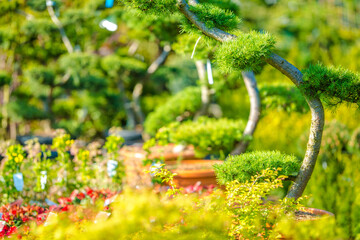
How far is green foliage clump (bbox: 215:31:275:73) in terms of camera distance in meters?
1.46

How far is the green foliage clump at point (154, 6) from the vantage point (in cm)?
155

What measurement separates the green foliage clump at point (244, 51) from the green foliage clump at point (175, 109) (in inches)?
77.8

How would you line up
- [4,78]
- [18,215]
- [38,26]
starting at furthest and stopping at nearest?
[38,26] < [4,78] < [18,215]

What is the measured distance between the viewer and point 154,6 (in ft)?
5.15

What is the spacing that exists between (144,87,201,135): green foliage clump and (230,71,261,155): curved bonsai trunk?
0.96m

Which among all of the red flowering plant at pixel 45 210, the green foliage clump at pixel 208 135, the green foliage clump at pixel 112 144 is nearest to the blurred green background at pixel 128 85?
the green foliage clump at pixel 208 135

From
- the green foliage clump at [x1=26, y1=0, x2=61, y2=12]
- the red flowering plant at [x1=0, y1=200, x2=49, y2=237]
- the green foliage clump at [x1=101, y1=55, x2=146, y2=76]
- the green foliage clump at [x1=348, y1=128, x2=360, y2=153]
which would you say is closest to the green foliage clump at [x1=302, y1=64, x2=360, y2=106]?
the red flowering plant at [x1=0, y1=200, x2=49, y2=237]

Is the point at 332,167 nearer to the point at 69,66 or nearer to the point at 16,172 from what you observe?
the point at 16,172

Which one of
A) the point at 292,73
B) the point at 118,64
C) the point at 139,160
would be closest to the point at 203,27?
the point at 292,73

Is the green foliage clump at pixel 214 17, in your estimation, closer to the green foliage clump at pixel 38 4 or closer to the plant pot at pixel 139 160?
the plant pot at pixel 139 160

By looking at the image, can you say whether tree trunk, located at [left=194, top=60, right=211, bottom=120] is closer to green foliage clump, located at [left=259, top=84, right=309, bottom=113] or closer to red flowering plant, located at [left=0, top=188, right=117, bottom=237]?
green foliage clump, located at [left=259, top=84, right=309, bottom=113]

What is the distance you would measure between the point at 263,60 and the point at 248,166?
49cm

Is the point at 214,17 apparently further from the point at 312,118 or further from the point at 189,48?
the point at 189,48

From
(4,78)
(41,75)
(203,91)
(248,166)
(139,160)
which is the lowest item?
(139,160)
